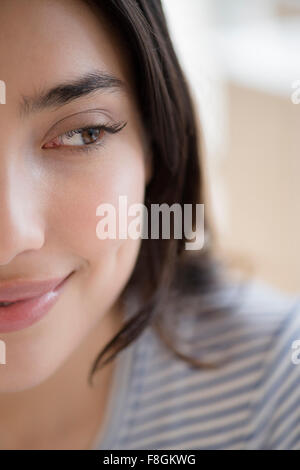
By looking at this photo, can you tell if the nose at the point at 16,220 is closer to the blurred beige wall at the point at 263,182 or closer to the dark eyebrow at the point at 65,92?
the dark eyebrow at the point at 65,92

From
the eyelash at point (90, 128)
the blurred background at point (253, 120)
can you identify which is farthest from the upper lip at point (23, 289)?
the blurred background at point (253, 120)

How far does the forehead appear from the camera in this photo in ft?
1.62

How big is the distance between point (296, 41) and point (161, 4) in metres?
1.11

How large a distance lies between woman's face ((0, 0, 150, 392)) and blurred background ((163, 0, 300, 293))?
39.6 inches

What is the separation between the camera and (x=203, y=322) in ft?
2.66

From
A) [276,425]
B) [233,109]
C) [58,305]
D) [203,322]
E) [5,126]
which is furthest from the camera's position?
[233,109]

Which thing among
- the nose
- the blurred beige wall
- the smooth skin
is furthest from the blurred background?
the nose

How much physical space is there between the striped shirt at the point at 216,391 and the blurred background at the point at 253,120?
0.82 metres

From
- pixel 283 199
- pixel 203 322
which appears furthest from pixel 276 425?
pixel 283 199

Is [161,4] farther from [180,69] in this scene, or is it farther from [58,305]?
[58,305]

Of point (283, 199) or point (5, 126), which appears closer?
point (5, 126)

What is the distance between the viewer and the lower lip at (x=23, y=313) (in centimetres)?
58

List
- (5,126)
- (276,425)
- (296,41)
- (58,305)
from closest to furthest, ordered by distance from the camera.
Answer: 1. (5,126)
2. (58,305)
3. (276,425)
4. (296,41)
